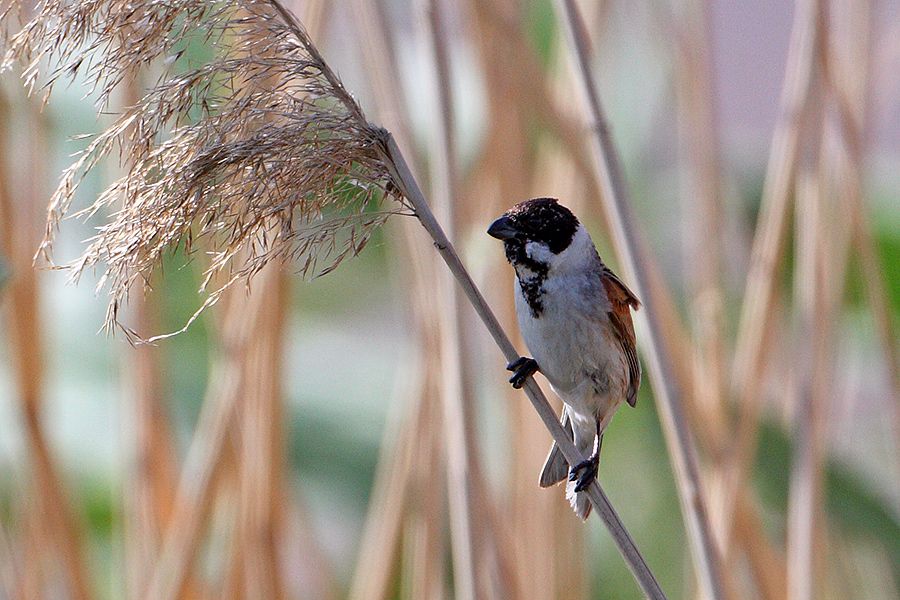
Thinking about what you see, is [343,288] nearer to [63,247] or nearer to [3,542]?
[63,247]

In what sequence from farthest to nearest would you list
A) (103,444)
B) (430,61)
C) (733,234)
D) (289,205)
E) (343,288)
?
(343,288) < (103,444) < (733,234) < (430,61) < (289,205)

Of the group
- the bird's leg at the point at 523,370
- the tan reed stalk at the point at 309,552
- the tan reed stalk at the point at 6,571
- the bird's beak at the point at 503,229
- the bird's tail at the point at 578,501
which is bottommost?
the tan reed stalk at the point at 309,552

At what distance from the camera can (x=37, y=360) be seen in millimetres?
1877

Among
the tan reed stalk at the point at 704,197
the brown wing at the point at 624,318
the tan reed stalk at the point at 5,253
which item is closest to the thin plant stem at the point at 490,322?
the brown wing at the point at 624,318

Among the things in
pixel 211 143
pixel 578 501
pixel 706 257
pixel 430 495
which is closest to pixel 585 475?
pixel 578 501

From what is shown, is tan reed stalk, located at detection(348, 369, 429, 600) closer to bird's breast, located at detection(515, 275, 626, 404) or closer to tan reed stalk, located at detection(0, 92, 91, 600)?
bird's breast, located at detection(515, 275, 626, 404)

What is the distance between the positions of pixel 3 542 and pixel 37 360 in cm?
31

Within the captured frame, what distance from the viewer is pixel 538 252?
1488 mm

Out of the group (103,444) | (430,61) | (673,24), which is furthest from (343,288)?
(430,61)

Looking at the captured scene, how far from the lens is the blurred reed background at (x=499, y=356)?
1752mm

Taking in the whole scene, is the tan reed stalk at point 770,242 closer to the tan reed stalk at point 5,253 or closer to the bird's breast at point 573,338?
the bird's breast at point 573,338

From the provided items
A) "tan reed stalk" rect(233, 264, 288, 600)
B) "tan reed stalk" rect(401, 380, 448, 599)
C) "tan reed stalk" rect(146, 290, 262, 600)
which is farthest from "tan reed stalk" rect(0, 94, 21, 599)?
"tan reed stalk" rect(401, 380, 448, 599)

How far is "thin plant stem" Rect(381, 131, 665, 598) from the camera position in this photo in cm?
98

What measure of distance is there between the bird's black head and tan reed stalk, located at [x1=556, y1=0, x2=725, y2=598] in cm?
8
